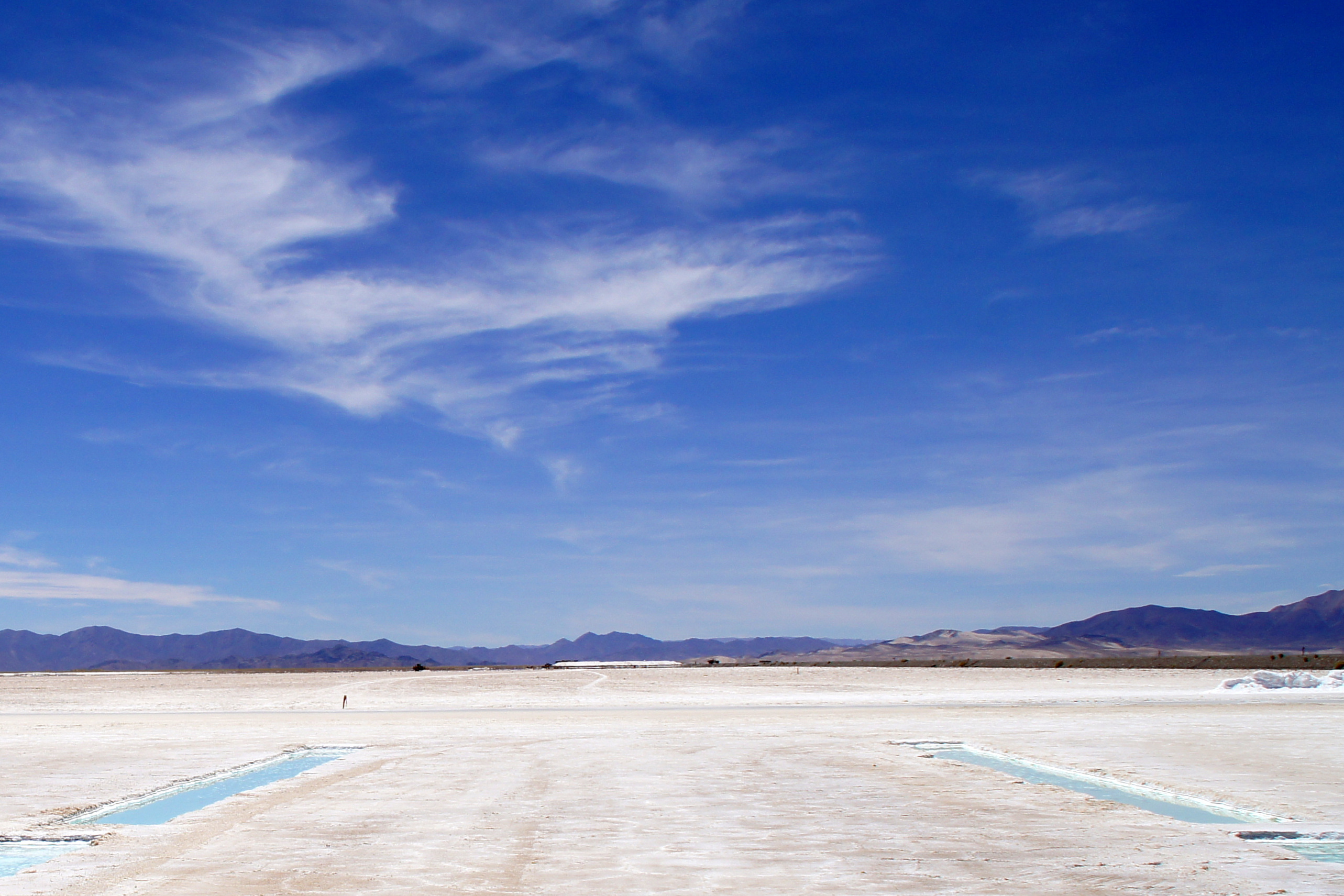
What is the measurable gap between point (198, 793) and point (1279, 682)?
4888cm

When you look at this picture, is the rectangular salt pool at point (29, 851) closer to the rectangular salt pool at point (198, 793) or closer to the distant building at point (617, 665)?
the rectangular salt pool at point (198, 793)

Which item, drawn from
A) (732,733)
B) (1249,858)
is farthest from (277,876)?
(732,733)

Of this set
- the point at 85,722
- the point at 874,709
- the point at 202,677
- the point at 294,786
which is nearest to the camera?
the point at 294,786

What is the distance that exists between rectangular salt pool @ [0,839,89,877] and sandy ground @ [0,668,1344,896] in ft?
1.11

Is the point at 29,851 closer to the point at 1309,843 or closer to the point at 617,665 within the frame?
the point at 1309,843

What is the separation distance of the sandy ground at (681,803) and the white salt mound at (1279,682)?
1431 cm

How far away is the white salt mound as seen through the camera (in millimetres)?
47125

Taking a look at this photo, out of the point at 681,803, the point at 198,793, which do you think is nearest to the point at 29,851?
the point at 198,793

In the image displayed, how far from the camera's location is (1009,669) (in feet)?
243

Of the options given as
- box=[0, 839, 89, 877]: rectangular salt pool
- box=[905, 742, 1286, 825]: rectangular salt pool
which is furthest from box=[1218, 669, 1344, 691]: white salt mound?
box=[0, 839, 89, 877]: rectangular salt pool

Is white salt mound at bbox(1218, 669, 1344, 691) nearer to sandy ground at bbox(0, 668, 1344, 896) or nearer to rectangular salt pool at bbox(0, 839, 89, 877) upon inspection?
sandy ground at bbox(0, 668, 1344, 896)

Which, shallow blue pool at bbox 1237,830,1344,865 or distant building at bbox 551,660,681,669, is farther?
distant building at bbox 551,660,681,669

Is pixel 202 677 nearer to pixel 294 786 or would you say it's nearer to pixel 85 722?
pixel 85 722

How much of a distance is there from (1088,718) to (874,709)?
320 inches
